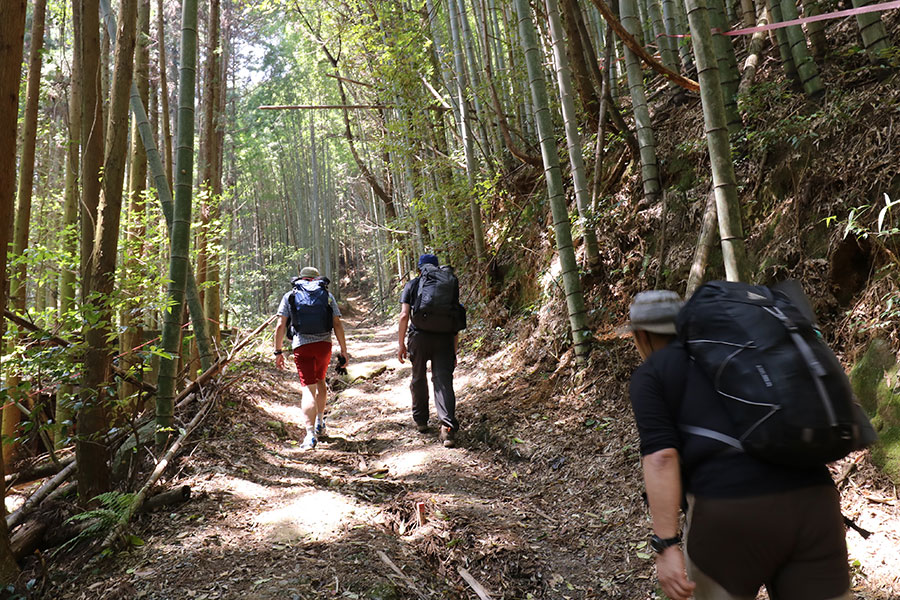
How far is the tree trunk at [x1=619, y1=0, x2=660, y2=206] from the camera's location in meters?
4.85

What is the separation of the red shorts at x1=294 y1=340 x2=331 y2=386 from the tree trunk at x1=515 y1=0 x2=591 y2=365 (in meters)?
2.31

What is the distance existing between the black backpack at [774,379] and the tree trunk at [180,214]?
3251 millimetres

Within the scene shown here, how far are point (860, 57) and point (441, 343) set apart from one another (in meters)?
3.89

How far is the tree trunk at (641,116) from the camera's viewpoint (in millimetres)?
4852

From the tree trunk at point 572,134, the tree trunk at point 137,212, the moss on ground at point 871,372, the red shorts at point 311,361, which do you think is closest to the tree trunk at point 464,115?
the tree trunk at point 572,134

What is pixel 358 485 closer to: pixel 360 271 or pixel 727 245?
pixel 727 245

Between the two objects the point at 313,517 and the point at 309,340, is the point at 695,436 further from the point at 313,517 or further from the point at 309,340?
the point at 309,340

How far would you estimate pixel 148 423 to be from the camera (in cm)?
436

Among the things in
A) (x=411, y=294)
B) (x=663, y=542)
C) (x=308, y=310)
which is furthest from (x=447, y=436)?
(x=663, y=542)

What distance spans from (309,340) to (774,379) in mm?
4299

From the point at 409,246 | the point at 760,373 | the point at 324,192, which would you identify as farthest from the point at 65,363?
the point at 324,192

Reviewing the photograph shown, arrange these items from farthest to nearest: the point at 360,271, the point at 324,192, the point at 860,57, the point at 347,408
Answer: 1. the point at 360,271
2. the point at 324,192
3. the point at 347,408
4. the point at 860,57

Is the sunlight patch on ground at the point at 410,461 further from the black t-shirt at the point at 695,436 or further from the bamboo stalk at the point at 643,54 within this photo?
the bamboo stalk at the point at 643,54

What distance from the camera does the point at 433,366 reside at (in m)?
4.86
